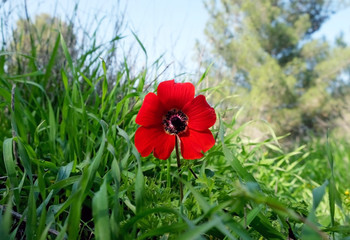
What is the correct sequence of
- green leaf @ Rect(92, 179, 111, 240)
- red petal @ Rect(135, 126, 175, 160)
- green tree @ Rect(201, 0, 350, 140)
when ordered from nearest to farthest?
green leaf @ Rect(92, 179, 111, 240), red petal @ Rect(135, 126, 175, 160), green tree @ Rect(201, 0, 350, 140)

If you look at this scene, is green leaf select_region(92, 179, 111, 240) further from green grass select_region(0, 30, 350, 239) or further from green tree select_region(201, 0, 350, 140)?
green tree select_region(201, 0, 350, 140)

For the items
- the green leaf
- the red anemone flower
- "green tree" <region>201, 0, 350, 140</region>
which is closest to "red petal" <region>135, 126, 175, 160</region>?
the red anemone flower

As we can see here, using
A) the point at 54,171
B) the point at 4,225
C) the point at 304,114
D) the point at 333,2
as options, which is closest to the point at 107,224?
the point at 4,225

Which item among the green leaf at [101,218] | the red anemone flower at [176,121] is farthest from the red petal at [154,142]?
the green leaf at [101,218]

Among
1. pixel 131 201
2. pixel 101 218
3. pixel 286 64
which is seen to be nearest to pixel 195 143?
pixel 131 201

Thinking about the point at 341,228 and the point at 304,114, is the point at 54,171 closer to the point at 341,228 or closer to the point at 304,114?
the point at 341,228
